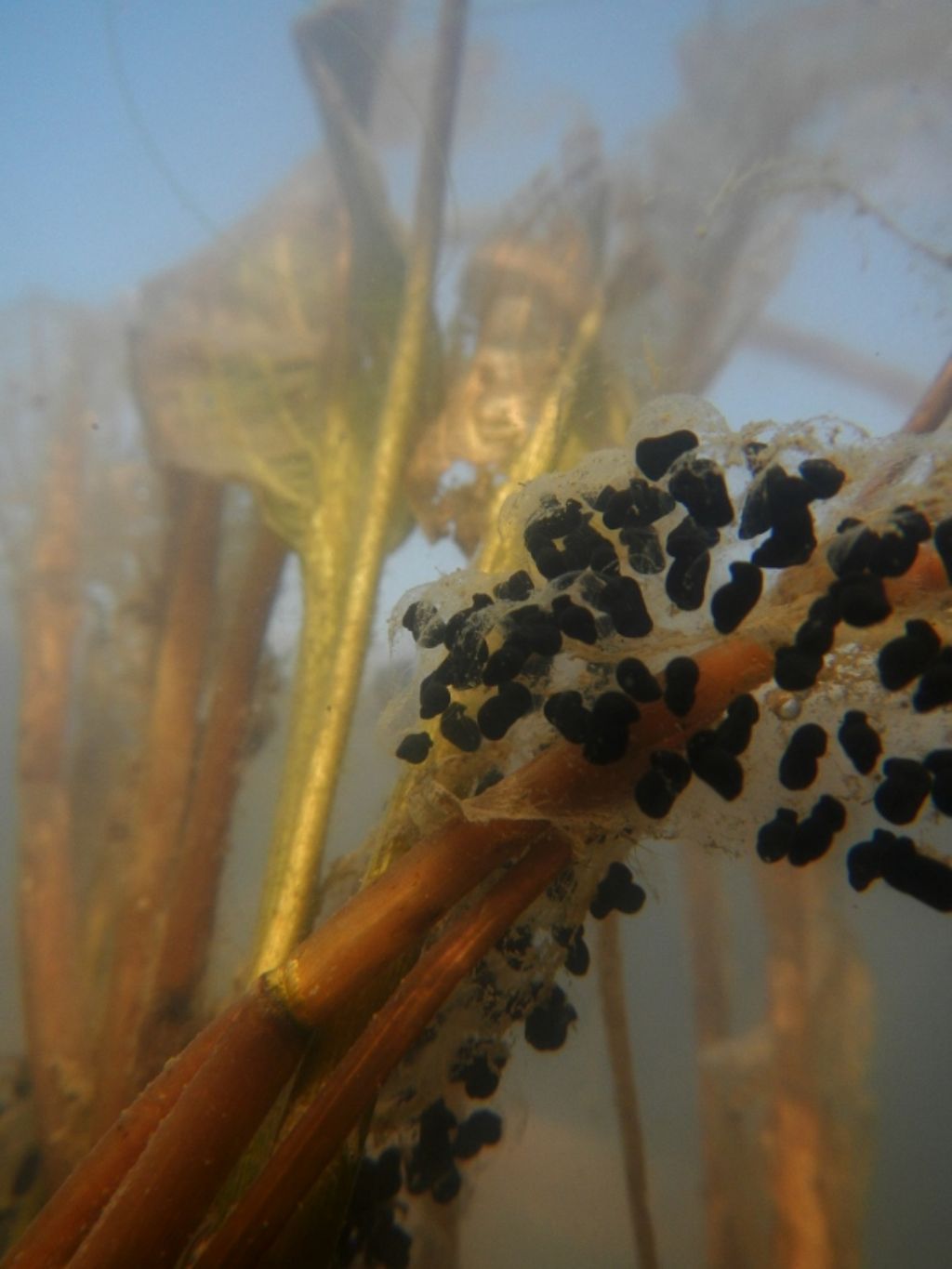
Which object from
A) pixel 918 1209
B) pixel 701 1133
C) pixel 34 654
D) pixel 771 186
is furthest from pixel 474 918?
pixel 918 1209

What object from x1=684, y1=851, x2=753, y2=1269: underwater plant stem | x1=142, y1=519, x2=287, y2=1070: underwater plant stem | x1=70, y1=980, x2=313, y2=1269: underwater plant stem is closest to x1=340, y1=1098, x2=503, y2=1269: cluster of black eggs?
x1=70, y1=980, x2=313, y2=1269: underwater plant stem

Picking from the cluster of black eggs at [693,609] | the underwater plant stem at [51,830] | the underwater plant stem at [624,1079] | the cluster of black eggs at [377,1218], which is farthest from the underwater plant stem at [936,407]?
the underwater plant stem at [51,830]

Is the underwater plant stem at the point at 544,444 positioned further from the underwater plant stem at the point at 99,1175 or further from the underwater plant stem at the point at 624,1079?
the underwater plant stem at the point at 624,1079

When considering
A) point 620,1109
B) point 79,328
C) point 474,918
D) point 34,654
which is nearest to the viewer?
point 474,918

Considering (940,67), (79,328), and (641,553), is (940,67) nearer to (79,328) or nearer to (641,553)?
(641,553)

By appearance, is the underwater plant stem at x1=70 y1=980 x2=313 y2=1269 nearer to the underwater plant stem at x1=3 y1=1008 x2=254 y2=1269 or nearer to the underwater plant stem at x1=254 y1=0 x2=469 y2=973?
the underwater plant stem at x1=3 y1=1008 x2=254 y2=1269

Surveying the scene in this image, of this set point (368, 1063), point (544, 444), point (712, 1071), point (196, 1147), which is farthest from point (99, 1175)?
point (712, 1071)
